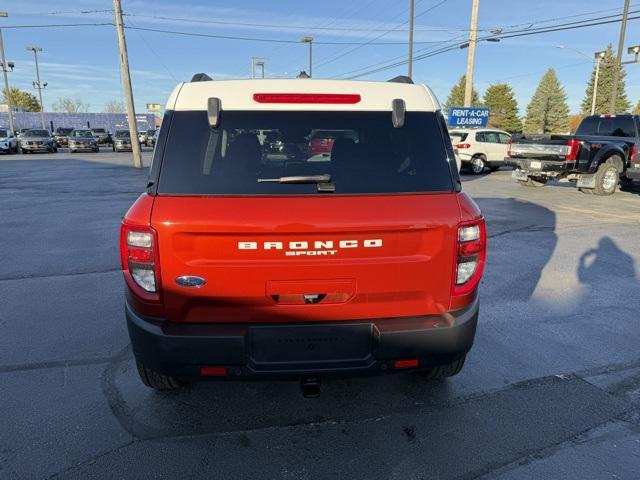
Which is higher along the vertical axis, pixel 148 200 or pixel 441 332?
pixel 148 200

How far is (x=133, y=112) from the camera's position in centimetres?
2341

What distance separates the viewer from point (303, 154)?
2.76 metres

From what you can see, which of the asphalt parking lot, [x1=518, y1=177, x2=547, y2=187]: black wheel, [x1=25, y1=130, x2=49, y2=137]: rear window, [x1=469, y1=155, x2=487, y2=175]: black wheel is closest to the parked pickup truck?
[x1=518, y1=177, x2=547, y2=187]: black wheel

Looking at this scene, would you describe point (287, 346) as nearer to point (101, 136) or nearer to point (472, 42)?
point (472, 42)

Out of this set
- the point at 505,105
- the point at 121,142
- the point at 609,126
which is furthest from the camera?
the point at 505,105

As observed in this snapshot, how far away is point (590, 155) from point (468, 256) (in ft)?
40.6

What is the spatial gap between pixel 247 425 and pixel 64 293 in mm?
3390

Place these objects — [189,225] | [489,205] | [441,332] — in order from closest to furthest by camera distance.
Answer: [189,225]
[441,332]
[489,205]

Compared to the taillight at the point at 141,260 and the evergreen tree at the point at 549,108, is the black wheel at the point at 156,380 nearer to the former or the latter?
the taillight at the point at 141,260

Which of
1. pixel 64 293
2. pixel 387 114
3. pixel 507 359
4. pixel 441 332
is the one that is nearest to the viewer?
pixel 441 332

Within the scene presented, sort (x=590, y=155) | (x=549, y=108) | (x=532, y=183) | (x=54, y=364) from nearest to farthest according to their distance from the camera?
Answer: (x=54, y=364) < (x=590, y=155) < (x=532, y=183) < (x=549, y=108)

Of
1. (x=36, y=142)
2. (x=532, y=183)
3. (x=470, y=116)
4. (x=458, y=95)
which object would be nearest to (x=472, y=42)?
(x=470, y=116)

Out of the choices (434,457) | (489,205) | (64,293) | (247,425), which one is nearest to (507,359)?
(434,457)

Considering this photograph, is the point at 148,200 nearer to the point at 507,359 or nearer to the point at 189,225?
the point at 189,225
